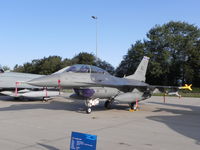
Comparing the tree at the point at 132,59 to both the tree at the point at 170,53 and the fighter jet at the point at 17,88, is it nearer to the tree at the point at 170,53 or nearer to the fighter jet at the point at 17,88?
the tree at the point at 170,53

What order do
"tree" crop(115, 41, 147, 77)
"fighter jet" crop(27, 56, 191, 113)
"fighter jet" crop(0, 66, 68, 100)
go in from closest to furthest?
"fighter jet" crop(27, 56, 191, 113) < "fighter jet" crop(0, 66, 68, 100) < "tree" crop(115, 41, 147, 77)

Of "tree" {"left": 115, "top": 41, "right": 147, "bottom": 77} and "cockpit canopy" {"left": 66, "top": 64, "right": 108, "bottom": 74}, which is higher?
"tree" {"left": 115, "top": 41, "right": 147, "bottom": 77}

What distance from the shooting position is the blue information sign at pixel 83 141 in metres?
4.09

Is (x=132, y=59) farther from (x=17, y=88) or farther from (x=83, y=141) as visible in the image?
(x=83, y=141)

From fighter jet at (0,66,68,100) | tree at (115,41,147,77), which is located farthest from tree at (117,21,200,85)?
fighter jet at (0,66,68,100)

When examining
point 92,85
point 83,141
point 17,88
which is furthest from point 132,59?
point 83,141

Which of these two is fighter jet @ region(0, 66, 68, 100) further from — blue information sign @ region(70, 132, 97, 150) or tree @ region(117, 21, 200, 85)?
tree @ region(117, 21, 200, 85)

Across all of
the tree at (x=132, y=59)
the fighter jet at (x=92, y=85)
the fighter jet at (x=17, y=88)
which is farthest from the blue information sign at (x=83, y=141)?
the tree at (x=132, y=59)

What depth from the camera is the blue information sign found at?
161 inches

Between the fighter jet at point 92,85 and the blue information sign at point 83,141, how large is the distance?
6.74m

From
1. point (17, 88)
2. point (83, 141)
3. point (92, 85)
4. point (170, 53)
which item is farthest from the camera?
point (170, 53)

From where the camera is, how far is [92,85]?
12258 millimetres

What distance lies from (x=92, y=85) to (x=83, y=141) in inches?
318

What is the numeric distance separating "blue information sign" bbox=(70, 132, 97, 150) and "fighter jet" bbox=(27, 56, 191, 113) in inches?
265
